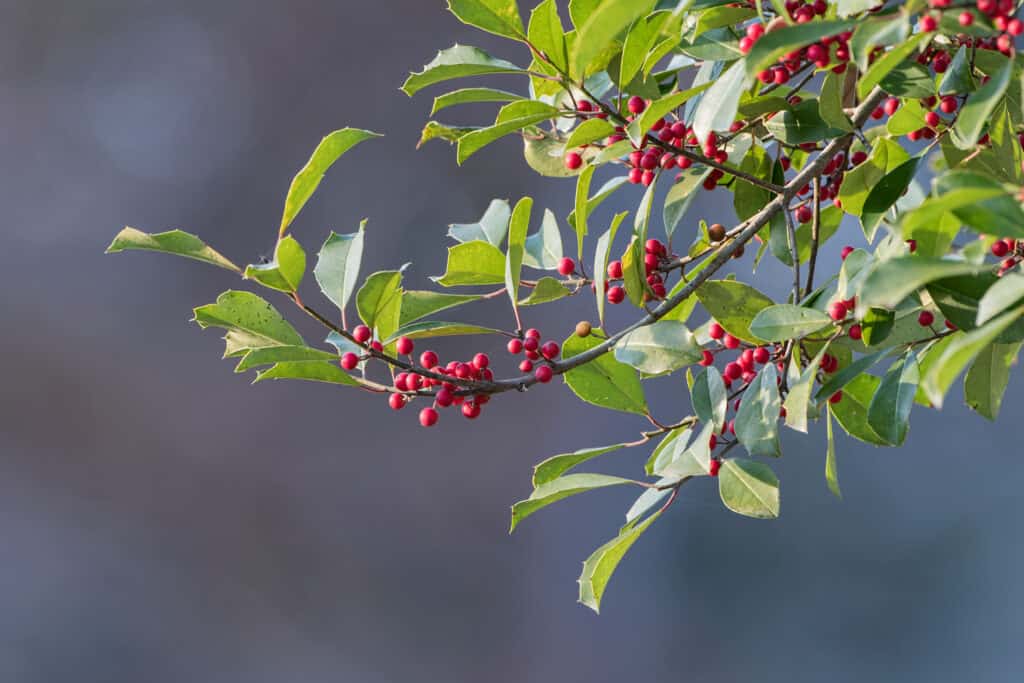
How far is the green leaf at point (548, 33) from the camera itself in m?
0.66

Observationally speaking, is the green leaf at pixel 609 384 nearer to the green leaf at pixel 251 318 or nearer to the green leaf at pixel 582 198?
the green leaf at pixel 582 198

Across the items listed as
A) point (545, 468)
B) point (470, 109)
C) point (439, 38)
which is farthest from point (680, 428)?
point (439, 38)

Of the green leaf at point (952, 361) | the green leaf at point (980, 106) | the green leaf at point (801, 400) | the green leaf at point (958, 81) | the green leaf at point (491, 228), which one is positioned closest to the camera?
the green leaf at point (952, 361)

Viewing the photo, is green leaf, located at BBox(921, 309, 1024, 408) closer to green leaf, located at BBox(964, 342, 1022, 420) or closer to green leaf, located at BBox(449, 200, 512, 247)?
green leaf, located at BBox(964, 342, 1022, 420)

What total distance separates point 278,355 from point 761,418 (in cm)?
31

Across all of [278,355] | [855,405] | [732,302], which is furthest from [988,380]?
[278,355]

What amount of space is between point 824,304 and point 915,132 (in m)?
0.20

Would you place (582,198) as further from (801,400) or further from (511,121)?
(801,400)

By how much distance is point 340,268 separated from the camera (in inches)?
27.2

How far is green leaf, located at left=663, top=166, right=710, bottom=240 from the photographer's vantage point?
31.0 inches

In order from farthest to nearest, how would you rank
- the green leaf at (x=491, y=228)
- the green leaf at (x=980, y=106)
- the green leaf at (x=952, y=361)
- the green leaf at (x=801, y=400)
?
the green leaf at (x=491, y=228), the green leaf at (x=801, y=400), the green leaf at (x=980, y=106), the green leaf at (x=952, y=361)

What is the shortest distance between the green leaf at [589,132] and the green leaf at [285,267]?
192 millimetres

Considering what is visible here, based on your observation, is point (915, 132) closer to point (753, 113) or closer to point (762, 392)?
point (753, 113)

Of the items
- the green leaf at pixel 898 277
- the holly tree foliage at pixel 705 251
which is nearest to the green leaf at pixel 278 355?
the holly tree foliage at pixel 705 251
